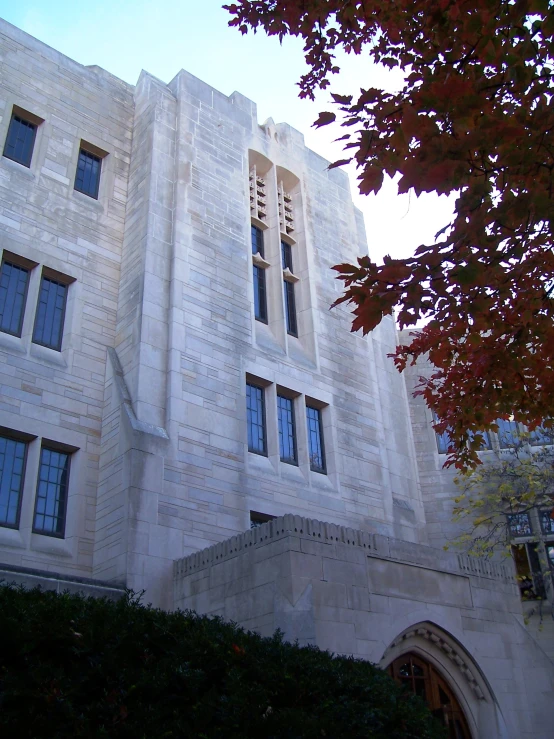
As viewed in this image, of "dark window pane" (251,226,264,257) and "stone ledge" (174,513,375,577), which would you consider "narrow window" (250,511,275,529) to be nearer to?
"stone ledge" (174,513,375,577)

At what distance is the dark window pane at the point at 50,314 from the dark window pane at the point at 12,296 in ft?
1.36

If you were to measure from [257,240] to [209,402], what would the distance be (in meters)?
6.91

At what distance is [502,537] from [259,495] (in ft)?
31.2

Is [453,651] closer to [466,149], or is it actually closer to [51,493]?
[51,493]

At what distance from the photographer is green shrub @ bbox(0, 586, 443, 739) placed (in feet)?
21.7

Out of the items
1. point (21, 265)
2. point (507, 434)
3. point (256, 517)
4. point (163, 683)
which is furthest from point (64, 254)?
point (507, 434)

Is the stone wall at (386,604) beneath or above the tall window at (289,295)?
beneath

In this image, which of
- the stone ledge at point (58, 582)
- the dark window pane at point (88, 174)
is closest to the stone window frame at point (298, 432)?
the stone ledge at point (58, 582)

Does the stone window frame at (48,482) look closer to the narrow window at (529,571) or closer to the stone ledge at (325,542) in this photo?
the stone ledge at (325,542)

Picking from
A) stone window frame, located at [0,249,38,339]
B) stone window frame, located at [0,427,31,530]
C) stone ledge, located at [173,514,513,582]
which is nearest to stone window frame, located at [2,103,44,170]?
stone window frame, located at [0,249,38,339]

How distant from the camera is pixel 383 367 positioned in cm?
2355

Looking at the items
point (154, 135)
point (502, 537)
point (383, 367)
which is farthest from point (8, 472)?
point (502, 537)

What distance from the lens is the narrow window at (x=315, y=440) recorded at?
64.1ft

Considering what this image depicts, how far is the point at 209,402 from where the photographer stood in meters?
17.3
